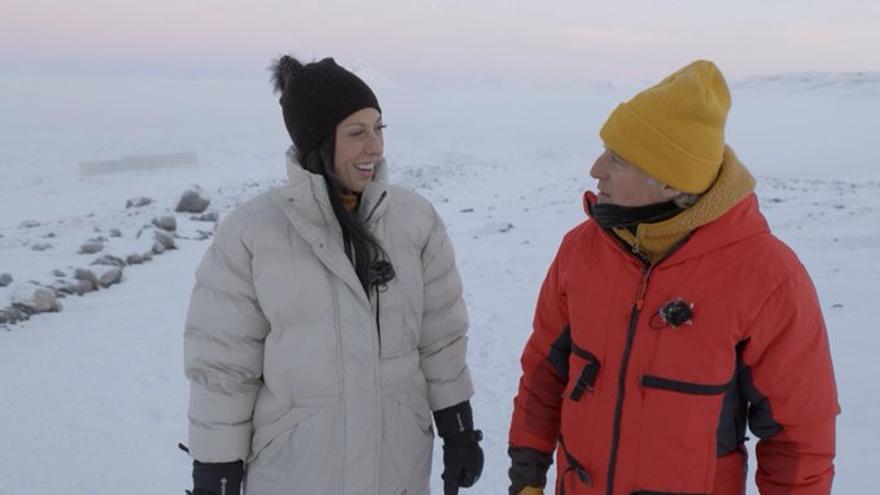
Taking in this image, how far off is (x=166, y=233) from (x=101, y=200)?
9.14 metres

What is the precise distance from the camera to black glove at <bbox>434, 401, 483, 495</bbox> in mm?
2346

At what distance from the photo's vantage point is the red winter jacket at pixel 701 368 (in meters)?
1.62

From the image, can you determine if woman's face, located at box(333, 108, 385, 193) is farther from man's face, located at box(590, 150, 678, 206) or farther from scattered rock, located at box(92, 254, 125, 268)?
scattered rock, located at box(92, 254, 125, 268)

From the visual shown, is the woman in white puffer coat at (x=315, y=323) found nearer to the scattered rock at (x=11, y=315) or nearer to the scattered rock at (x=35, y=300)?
the scattered rock at (x=11, y=315)

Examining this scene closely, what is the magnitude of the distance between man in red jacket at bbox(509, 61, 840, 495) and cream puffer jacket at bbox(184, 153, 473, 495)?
553 mm

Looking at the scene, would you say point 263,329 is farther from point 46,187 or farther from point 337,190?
point 46,187

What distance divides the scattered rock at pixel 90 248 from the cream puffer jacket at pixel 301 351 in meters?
7.55

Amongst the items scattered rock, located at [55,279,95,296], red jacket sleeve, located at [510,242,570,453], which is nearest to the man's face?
red jacket sleeve, located at [510,242,570,453]

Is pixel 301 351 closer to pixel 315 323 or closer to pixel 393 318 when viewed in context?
pixel 315 323

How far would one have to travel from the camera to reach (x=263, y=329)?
2068 millimetres

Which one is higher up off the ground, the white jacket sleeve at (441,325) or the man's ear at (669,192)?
the man's ear at (669,192)

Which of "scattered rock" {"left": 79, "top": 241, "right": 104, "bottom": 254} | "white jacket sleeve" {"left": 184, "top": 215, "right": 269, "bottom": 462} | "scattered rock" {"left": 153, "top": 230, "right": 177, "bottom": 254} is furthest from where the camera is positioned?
"scattered rock" {"left": 153, "top": 230, "right": 177, "bottom": 254}

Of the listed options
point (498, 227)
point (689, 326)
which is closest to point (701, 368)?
point (689, 326)

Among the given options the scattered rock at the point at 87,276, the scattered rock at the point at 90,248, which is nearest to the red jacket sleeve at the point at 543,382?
the scattered rock at the point at 87,276
